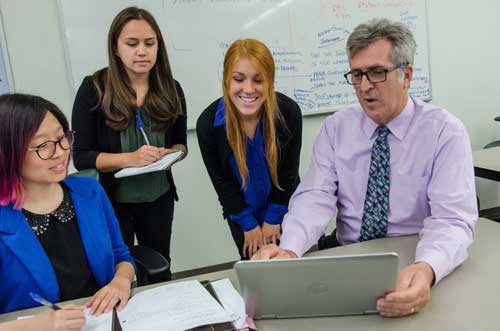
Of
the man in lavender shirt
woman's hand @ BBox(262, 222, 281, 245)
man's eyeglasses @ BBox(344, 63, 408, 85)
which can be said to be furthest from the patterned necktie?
woman's hand @ BBox(262, 222, 281, 245)

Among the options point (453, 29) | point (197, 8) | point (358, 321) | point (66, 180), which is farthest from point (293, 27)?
point (358, 321)

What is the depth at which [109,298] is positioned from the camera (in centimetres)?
118

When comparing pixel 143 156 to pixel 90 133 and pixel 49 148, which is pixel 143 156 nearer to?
pixel 90 133

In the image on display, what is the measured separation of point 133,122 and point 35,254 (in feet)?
2.65

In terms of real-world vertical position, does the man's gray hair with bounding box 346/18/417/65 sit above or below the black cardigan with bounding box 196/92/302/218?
above

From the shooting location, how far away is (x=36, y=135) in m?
1.22

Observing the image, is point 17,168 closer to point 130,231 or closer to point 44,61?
point 130,231

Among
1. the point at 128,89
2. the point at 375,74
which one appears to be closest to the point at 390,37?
the point at 375,74

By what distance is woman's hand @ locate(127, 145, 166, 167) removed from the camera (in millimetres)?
1781

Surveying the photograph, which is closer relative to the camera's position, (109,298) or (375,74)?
(109,298)

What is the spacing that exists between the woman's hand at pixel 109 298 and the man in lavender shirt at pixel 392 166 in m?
0.37

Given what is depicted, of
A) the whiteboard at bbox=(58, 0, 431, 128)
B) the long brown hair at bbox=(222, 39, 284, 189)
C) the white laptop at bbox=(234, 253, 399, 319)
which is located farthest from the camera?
the whiteboard at bbox=(58, 0, 431, 128)

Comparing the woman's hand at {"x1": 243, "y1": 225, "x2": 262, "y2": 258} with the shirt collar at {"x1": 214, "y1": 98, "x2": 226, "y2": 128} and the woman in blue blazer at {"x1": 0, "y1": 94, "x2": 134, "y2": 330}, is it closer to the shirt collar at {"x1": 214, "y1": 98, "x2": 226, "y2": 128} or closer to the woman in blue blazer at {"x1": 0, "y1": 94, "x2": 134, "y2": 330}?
the shirt collar at {"x1": 214, "y1": 98, "x2": 226, "y2": 128}

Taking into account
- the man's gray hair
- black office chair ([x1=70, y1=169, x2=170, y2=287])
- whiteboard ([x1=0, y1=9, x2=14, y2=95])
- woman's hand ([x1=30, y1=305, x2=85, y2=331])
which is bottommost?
black office chair ([x1=70, y1=169, x2=170, y2=287])
